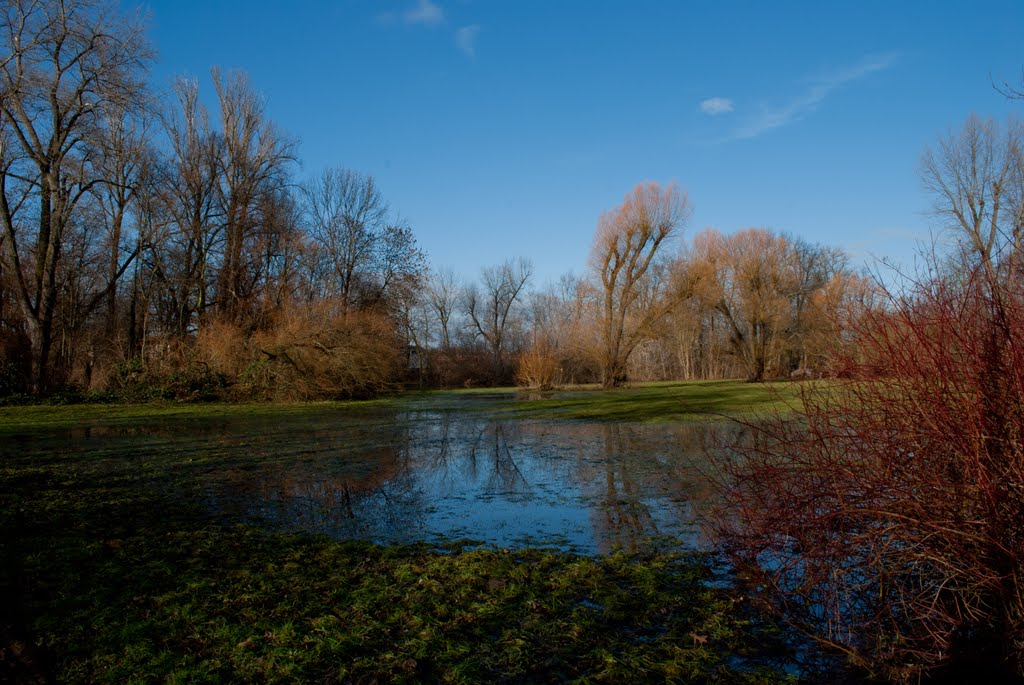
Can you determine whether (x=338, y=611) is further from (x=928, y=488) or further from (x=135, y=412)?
(x=135, y=412)

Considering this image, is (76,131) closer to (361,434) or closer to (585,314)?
(361,434)

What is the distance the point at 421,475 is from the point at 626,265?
27.3 metres

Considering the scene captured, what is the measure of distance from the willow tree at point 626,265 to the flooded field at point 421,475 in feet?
63.4

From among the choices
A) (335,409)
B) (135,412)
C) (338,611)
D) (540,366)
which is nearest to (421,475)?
(338,611)

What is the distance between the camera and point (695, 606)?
13.2ft

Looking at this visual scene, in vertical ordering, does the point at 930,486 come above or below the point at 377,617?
above

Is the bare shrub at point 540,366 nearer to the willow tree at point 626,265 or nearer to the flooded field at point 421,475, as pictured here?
the willow tree at point 626,265

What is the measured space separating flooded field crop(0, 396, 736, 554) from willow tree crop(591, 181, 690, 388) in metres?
19.3

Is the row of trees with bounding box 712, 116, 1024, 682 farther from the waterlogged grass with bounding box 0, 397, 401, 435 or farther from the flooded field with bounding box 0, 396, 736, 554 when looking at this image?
the waterlogged grass with bounding box 0, 397, 401, 435

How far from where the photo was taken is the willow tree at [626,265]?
3328cm

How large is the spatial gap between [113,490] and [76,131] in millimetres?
20018

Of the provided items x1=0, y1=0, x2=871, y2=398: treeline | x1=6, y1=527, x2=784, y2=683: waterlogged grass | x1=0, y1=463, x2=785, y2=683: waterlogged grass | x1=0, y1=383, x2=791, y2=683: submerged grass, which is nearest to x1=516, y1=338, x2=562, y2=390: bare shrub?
x1=0, y1=0, x2=871, y2=398: treeline

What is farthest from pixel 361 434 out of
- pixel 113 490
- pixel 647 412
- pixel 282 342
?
pixel 282 342

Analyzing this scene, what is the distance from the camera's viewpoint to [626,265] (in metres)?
34.2
